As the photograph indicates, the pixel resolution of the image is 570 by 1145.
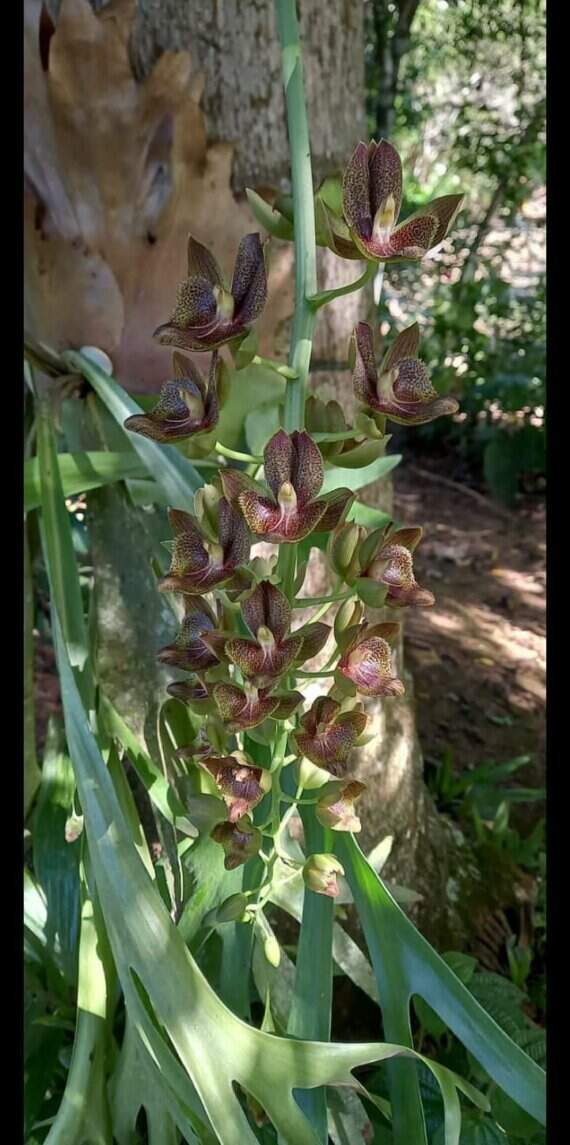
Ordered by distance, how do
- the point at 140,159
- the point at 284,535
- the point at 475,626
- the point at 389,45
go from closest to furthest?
the point at 284,535
the point at 140,159
the point at 475,626
the point at 389,45

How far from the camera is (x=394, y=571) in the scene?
51 centimetres

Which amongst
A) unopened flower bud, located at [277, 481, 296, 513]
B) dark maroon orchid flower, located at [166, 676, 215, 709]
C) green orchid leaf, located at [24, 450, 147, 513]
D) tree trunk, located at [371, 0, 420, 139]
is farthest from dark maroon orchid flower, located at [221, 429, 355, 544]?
tree trunk, located at [371, 0, 420, 139]

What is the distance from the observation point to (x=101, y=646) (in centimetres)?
90

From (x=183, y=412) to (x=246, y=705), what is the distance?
0.15m

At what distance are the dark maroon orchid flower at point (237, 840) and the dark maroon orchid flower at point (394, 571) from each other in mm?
137

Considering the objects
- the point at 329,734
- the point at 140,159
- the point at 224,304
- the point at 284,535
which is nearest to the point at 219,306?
the point at 224,304

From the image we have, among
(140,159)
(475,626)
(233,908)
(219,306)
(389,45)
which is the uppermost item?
(389,45)

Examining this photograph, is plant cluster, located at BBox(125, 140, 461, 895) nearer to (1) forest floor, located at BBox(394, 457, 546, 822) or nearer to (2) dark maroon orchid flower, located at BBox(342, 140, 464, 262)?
(2) dark maroon orchid flower, located at BBox(342, 140, 464, 262)

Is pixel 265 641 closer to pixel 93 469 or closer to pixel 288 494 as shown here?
pixel 288 494

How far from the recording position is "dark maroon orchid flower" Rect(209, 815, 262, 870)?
52 centimetres

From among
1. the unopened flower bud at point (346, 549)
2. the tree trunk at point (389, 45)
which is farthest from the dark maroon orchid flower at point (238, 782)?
the tree trunk at point (389, 45)

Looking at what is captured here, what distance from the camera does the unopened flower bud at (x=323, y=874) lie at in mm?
531
